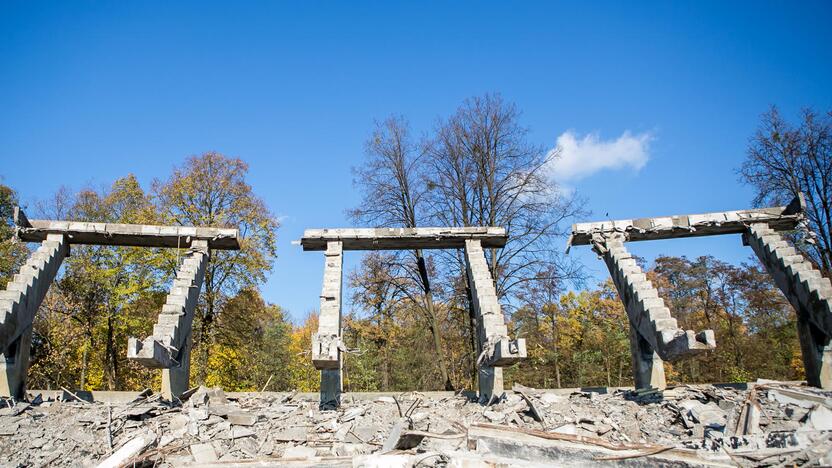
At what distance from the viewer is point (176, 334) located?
453 inches

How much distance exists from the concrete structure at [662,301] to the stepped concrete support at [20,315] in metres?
13.2

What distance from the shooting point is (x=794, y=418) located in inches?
320

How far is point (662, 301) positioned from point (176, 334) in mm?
10833

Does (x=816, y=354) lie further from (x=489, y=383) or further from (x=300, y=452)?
(x=300, y=452)

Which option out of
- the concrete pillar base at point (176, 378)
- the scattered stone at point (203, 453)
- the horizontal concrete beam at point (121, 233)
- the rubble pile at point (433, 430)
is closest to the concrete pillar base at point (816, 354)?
the rubble pile at point (433, 430)

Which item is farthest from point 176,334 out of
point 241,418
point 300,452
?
point 300,452

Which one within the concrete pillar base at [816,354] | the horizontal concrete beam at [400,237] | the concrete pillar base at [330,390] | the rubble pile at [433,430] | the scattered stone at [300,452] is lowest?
the scattered stone at [300,452]

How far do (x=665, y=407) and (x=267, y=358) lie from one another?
81.8 feet

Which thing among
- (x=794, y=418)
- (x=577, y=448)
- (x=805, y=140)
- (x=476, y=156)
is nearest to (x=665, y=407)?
(x=794, y=418)

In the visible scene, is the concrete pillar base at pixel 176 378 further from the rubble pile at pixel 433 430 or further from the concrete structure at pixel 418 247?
the concrete structure at pixel 418 247

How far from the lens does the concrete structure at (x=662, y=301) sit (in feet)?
37.3

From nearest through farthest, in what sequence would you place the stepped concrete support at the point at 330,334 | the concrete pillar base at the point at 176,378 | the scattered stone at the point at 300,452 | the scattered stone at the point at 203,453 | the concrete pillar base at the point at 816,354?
the scattered stone at the point at 203,453
the scattered stone at the point at 300,452
the stepped concrete support at the point at 330,334
the concrete pillar base at the point at 816,354
the concrete pillar base at the point at 176,378

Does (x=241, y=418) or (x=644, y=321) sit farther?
(x=644, y=321)

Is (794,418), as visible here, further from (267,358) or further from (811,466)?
(267,358)
